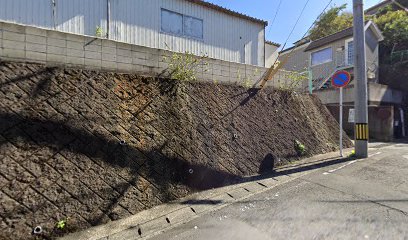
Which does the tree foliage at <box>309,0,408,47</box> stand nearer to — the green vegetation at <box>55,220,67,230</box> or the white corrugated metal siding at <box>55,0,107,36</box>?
the white corrugated metal siding at <box>55,0,107,36</box>

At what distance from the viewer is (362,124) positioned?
810 cm

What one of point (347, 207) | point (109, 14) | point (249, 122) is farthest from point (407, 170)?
point (109, 14)

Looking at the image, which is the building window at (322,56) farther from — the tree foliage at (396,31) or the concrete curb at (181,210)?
the concrete curb at (181,210)

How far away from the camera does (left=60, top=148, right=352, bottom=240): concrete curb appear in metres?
3.74

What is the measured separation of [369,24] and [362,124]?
13.7m

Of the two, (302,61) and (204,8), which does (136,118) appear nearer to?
(204,8)

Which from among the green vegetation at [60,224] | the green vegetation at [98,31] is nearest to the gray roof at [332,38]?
the green vegetation at [98,31]

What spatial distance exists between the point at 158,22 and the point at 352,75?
1214 cm

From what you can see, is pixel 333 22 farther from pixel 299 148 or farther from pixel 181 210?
pixel 181 210

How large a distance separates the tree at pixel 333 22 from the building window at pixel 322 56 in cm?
634

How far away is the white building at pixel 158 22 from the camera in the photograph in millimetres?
7855

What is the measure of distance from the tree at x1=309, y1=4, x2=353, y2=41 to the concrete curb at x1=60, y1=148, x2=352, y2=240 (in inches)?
894

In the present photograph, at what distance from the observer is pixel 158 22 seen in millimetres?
9883

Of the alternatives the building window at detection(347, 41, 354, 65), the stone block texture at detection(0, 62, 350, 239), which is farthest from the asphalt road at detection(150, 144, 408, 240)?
the building window at detection(347, 41, 354, 65)
